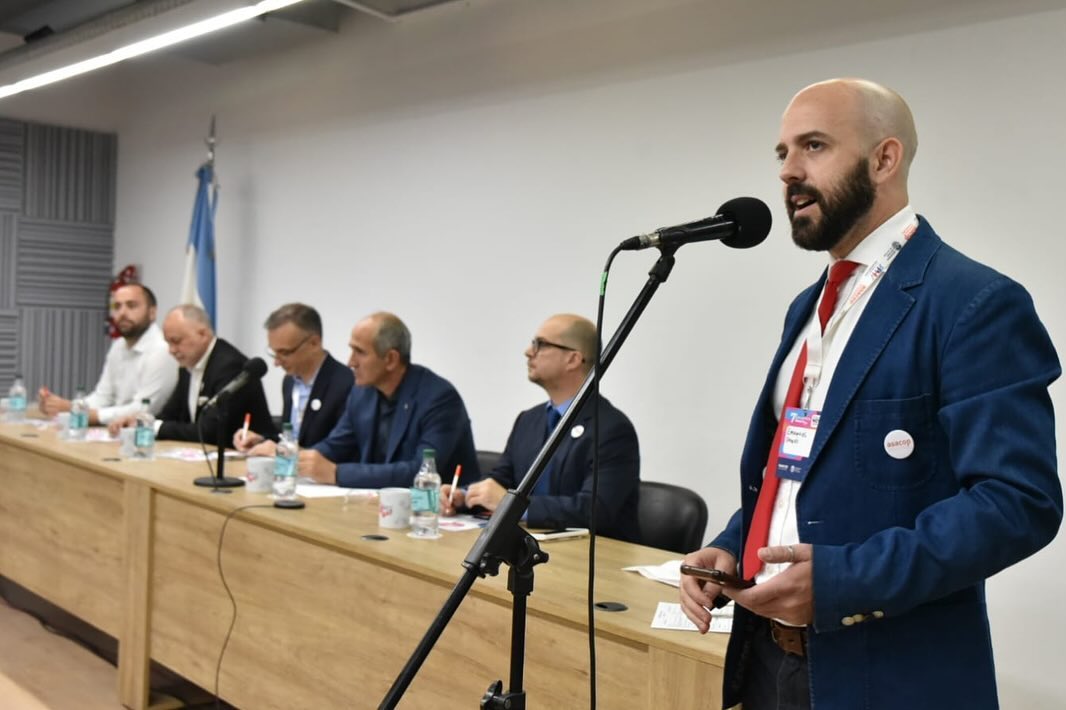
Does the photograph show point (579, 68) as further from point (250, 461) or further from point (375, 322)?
point (250, 461)

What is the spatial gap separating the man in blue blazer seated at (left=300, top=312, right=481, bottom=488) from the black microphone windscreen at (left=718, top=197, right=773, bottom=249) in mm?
2413

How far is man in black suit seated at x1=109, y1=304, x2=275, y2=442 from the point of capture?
15.2ft

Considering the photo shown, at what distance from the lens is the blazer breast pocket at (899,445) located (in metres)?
1.20

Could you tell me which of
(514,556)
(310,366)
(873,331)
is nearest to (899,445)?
(873,331)

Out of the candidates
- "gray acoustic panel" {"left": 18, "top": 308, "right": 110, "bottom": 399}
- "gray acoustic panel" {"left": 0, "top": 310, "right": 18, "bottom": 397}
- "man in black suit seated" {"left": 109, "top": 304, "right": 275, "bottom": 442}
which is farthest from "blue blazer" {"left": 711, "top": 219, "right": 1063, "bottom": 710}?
"gray acoustic panel" {"left": 18, "top": 308, "right": 110, "bottom": 399}

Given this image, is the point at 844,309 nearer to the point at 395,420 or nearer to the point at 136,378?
the point at 395,420

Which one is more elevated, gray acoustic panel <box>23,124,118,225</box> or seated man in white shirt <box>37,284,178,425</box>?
gray acoustic panel <box>23,124,118,225</box>

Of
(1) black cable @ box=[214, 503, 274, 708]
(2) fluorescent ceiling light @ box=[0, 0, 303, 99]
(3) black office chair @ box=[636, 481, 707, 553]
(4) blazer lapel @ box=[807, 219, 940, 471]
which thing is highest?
(2) fluorescent ceiling light @ box=[0, 0, 303, 99]

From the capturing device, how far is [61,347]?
7824 millimetres

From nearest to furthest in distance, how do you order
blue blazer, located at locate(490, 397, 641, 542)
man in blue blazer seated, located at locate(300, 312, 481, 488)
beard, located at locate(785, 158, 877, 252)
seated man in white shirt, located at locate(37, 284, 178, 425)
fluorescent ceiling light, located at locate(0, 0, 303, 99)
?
beard, located at locate(785, 158, 877, 252) → blue blazer, located at locate(490, 397, 641, 542) → man in blue blazer seated, located at locate(300, 312, 481, 488) → fluorescent ceiling light, located at locate(0, 0, 303, 99) → seated man in white shirt, located at locate(37, 284, 178, 425)

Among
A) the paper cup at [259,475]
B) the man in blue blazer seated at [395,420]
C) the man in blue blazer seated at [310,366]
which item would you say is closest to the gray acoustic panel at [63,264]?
the man in blue blazer seated at [310,366]

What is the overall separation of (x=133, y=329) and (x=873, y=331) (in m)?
4.94

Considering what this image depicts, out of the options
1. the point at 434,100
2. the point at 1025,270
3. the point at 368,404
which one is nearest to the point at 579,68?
the point at 434,100

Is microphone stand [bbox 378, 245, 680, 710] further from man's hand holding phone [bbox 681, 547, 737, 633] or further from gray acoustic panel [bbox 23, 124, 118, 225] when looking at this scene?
gray acoustic panel [bbox 23, 124, 118, 225]
